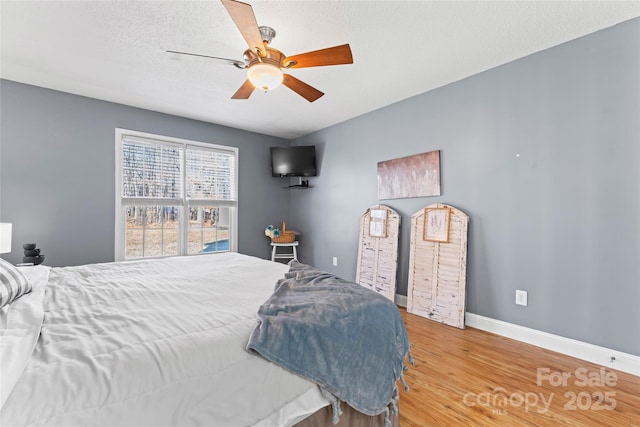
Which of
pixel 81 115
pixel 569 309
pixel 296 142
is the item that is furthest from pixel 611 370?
pixel 81 115

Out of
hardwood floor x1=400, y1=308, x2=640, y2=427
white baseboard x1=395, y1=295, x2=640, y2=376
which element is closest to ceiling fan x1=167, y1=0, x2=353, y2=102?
hardwood floor x1=400, y1=308, x2=640, y2=427

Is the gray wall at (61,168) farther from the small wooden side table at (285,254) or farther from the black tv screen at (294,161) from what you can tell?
the small wooden side table at (285,254)

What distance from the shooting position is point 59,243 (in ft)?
10.5

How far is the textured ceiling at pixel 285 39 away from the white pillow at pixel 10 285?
1.57 m

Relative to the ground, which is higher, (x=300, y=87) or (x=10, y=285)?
(x=300, y=87)

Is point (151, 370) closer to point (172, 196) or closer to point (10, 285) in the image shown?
point (10, 285)

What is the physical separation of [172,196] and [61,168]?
118cm

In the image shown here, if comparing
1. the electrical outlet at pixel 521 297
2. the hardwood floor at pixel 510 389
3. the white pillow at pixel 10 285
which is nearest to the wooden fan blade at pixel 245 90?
the white pillow at pixel 10 285

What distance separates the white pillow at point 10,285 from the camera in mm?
1207

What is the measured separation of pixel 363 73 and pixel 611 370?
306cm

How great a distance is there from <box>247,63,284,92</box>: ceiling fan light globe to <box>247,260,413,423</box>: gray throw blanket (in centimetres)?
150

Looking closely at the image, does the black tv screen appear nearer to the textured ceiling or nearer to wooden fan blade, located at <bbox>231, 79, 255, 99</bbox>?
the textured ceiling

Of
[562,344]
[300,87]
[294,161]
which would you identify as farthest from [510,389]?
[294,161]

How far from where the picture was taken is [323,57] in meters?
1.91
